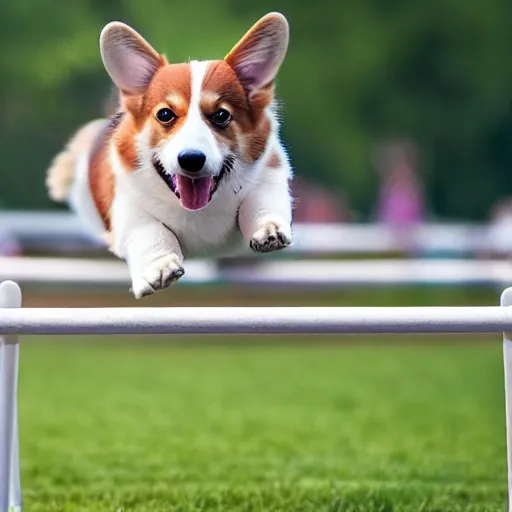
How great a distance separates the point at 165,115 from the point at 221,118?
87mm

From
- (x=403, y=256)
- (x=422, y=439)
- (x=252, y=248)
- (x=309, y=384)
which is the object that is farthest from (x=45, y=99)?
(x=252, y=248)

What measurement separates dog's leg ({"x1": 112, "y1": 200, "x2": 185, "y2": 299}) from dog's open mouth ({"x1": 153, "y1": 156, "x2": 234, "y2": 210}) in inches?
2.9

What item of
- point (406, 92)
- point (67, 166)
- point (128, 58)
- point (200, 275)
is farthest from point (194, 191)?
point (406, 92)

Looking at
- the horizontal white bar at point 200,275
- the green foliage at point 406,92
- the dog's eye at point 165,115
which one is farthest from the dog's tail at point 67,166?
the green foliage at point 406,92

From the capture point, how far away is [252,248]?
5.21ft

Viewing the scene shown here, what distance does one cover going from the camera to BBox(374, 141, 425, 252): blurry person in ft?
27.4

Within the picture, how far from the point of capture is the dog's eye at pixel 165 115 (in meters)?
1.54

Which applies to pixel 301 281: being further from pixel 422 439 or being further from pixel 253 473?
pixel 422 439

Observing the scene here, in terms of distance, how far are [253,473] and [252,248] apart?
5.35 feet

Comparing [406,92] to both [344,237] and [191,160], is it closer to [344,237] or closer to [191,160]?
[344,237]

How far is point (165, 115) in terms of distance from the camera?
1543 mm

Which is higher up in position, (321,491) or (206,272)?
(206,272)

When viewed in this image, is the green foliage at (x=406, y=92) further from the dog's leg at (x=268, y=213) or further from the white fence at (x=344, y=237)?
the dog's leg at (x=268, y=213)

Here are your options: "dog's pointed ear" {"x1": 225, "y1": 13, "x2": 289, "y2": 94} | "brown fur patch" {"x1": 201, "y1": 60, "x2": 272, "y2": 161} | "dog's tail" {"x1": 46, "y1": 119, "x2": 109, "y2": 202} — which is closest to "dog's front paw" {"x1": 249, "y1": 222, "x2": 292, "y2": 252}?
"brown fur patch" {"x1": 201, "y1": 60, "x2": 272, "y2": 161}
